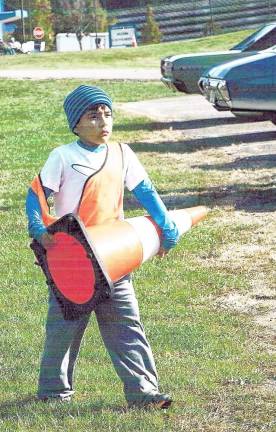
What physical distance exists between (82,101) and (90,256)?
2.22 feet

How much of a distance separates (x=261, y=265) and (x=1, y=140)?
967 centimetres

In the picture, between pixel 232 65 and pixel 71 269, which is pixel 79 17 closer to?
pixel 232 65

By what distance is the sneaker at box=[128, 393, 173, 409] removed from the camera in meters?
4.67

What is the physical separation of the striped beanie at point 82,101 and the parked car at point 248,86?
279 inches

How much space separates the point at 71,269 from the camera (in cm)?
443

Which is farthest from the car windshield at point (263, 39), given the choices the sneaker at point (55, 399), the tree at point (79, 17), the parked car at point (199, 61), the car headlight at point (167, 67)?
the tree at point (79, 17)

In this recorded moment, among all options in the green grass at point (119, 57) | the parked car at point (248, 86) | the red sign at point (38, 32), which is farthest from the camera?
the red sign at point (38, 32)

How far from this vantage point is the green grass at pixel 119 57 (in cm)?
4472

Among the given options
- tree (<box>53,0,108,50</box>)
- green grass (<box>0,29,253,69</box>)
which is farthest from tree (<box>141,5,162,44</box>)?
green grass (<box>0,29,253,69</box>)

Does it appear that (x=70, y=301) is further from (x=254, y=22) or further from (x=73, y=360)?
(x=254, y=22)

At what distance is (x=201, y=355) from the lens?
5.55m

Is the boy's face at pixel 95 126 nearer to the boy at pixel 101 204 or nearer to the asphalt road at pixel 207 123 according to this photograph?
the boy at pixel 101 204

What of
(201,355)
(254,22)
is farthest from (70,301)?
(254,22)

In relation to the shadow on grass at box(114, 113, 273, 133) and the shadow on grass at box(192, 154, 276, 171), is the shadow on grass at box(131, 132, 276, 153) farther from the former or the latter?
the shadow on grass at box(114, 113, 273, 133)
